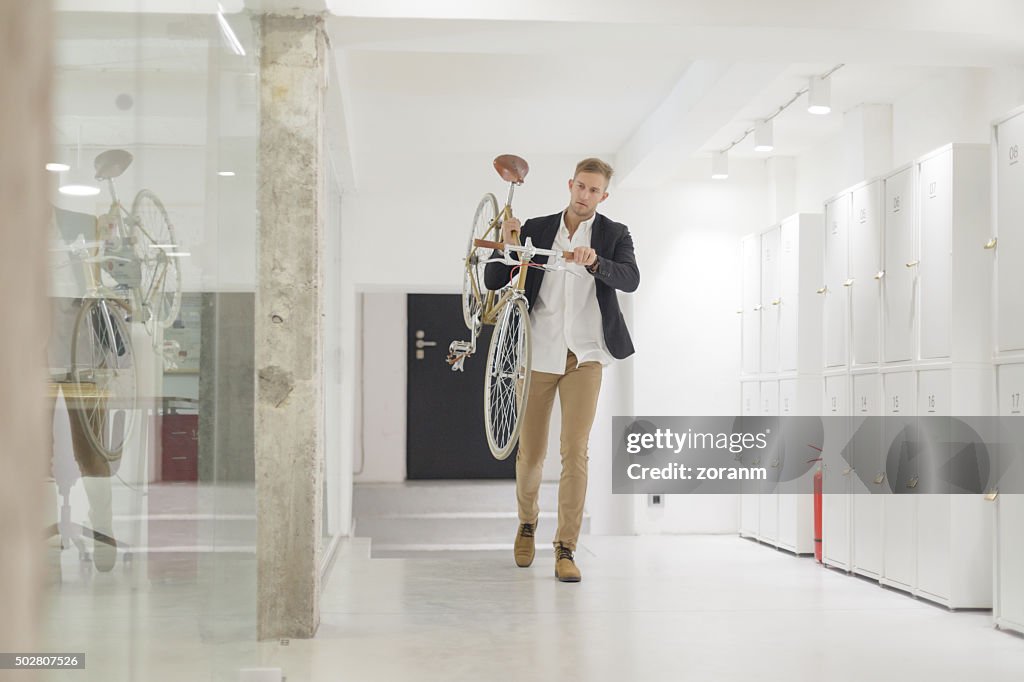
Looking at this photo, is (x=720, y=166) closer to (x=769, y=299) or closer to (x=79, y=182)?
(x=769, y=299)

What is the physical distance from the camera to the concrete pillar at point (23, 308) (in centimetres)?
57

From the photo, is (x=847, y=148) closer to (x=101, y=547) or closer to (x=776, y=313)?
(x=776, y=313)

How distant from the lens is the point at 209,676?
204 cm

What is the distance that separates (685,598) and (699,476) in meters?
3.30

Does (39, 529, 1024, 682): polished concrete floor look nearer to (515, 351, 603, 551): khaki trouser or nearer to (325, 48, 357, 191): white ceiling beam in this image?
(515, 351, 603, 551): khaki trouser

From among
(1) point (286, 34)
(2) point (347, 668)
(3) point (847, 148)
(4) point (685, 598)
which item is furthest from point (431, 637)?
(3) point (847, 148)

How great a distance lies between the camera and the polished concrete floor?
61.7 inches

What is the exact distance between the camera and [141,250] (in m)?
1.58

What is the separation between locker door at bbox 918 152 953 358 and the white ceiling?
0.48 m

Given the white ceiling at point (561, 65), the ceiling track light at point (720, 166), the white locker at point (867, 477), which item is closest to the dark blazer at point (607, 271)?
the white ceiling at point (561, 65)

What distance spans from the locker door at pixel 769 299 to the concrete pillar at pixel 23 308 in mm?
6241

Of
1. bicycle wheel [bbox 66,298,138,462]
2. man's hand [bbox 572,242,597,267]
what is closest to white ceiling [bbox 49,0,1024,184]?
bicycle wheel [bbox 66,298,138,462]

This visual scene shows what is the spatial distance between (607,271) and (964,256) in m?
1.52

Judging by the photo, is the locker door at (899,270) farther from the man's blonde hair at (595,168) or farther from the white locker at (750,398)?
the white locker at (750,398)
